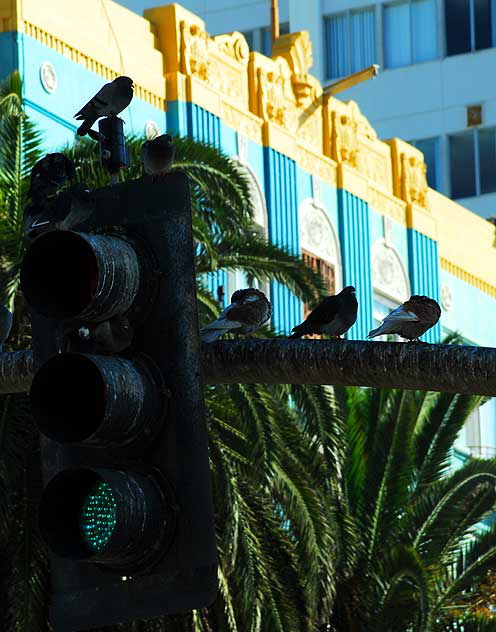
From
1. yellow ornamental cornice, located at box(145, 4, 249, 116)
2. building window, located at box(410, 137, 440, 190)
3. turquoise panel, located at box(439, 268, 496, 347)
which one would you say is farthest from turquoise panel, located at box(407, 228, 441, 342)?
building window, located at box(410, 137, 440, 190)

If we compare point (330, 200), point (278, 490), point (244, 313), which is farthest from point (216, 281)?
point (244, 313)

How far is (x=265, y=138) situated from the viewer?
2855 centimetres

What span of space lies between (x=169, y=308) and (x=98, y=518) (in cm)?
53

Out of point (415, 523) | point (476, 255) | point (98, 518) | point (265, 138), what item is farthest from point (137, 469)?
point (476, 255)

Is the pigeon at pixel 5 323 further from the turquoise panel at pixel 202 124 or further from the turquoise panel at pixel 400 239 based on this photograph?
the turquoise panel at pixel 400 239

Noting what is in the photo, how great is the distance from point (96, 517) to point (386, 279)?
28.0 meters

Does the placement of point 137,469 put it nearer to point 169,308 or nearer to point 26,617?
point 169,308

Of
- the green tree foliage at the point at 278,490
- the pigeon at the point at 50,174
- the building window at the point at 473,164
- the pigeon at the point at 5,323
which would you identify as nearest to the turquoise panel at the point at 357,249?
the green tree foliage at the point at 278,490

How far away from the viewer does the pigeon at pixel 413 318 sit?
914 cm

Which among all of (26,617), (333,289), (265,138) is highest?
(265,138)

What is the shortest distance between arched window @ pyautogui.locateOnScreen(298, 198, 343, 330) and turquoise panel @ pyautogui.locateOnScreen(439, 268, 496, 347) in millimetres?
4567

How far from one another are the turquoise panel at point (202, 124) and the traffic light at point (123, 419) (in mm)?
21545

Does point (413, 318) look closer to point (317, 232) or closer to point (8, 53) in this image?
point (8, 53)

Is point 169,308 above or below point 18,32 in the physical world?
below
